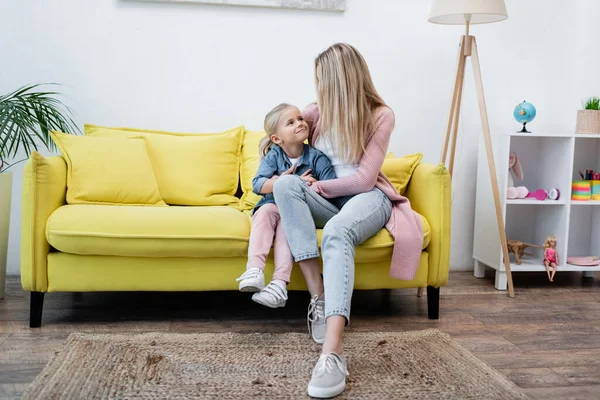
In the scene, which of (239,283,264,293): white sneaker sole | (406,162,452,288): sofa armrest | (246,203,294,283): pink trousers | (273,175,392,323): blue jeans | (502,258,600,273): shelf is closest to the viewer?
(273,175,392,323): blue jeans

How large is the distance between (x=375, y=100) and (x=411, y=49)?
44.3 inches

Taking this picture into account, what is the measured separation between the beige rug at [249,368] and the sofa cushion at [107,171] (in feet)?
2.02

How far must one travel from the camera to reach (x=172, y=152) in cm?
273

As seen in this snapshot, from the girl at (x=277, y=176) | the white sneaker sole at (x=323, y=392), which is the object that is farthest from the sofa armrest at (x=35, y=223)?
the white sneaker sole at (x=323, y=392)

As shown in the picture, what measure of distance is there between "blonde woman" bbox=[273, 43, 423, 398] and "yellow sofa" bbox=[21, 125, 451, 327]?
0.10 metres

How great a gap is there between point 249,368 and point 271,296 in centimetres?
29

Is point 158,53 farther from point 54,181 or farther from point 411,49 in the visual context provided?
point 411,49

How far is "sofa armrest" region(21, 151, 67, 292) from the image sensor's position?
2.16 m

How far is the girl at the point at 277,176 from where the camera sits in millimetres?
2062

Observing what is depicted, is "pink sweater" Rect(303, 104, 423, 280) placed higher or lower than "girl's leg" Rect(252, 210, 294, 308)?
higher

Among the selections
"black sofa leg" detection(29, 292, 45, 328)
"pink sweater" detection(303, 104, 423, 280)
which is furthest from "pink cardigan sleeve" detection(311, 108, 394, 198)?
"black sofa leg" detection(29, 292, 45, 328)

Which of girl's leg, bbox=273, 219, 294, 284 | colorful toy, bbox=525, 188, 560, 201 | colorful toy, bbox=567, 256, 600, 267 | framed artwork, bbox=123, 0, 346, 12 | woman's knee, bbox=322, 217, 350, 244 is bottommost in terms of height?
colorful toy, bbox=567, 256, 600, 267

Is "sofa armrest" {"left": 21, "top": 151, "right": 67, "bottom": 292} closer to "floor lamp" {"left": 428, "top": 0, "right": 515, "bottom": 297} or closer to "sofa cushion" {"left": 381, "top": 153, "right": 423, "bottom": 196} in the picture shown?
"sofa cushion" {"left": 381, "top": 153, "right": 423, "bottom": 196}

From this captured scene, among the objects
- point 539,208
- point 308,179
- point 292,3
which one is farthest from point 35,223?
point 539,208
